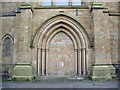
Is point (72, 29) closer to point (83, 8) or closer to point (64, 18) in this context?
point (64, 18)

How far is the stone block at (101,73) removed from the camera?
9.64 meters

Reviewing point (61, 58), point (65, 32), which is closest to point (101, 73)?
point (61, 58)

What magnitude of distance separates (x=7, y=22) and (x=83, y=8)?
17.6 feet

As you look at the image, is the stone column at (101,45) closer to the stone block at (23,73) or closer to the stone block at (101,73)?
the stone block at (101,73)

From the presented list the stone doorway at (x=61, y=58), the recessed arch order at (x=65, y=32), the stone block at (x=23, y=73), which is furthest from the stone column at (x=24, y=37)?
the stone doorway at (x=61, y=58)

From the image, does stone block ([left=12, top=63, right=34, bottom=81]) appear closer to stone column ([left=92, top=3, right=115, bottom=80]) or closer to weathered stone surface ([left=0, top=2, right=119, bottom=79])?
weathered stone surface ([left=0, top=2, right=119, bottom=79])

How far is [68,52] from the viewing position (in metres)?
11.3

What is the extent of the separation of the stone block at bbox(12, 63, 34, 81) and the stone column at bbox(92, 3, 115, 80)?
3.69 meters

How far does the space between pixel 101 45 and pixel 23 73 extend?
16.3 ft

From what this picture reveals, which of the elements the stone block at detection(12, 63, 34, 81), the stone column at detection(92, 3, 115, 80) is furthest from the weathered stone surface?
the stone block at detection(12, 63, 34, 81)

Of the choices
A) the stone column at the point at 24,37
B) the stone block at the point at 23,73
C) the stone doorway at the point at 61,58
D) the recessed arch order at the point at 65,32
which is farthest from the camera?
the stone doorway at the point at 61,58

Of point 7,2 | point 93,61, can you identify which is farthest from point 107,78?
point 7,2

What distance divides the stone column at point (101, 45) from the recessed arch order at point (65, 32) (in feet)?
2.60

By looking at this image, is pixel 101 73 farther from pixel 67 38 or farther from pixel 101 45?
pixel 67 38
